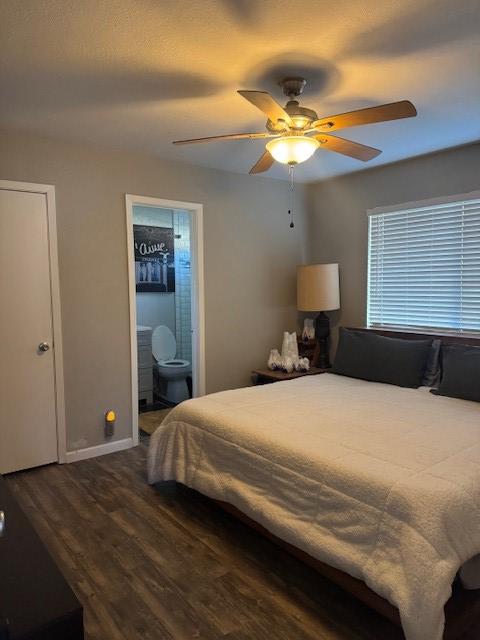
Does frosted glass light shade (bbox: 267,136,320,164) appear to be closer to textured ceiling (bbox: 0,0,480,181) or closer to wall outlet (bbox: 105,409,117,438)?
textured ceiling (bbox: 0,0,480,181)

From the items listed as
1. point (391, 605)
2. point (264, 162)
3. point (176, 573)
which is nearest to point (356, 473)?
point (391, 605)

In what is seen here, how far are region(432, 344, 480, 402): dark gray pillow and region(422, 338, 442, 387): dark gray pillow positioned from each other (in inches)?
8.8

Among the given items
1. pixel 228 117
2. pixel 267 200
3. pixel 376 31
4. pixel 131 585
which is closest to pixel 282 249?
pixel 267 200

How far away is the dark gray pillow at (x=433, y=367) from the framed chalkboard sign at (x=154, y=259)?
10.5 feet

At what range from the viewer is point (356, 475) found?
1856 millimetres

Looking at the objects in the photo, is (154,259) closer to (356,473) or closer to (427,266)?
(427,266)

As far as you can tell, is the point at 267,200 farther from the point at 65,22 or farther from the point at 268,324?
the point at 65,22

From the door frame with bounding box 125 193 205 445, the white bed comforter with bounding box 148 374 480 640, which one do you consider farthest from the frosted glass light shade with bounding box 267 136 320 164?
the door frame with bounding box 125 193 205 445

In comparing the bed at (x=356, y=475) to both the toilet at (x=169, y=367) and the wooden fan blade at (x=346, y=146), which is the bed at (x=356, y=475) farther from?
the toilet at (x=169, y=367)

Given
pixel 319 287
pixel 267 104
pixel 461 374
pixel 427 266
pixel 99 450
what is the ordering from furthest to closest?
1. pixel 319 287
2. pixel 427 266
3. pixel 99 450
4. pixel 461 374
5. pixel 267 104

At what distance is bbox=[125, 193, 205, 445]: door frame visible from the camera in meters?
3.71

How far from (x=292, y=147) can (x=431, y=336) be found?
2.13 m

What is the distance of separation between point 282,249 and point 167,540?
3104mm

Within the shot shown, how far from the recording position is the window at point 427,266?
3.59 meters
